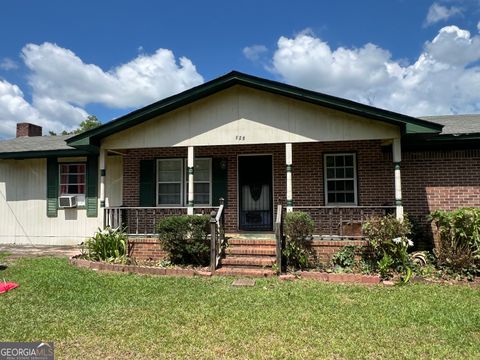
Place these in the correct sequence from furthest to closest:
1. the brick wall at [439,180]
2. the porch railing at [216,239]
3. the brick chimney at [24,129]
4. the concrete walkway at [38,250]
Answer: the brick chimney at [24,129]
the concrete walkway at [38,250]
the brick wall at [439,180]
the porch railing at [216,239]

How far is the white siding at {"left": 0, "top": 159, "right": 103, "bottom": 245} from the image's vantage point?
11922 millimetres

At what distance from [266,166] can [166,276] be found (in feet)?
15.2

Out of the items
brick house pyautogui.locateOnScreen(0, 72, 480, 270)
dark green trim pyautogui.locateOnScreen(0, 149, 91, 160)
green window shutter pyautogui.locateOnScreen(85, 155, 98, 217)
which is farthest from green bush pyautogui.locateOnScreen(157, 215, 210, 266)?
dark green trim pyautogui.locateOnScreen(0, 149, 91, 160)

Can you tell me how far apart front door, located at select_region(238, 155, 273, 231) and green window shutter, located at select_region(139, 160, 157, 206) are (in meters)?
2.63

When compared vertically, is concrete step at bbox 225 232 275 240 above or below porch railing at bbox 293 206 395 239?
below

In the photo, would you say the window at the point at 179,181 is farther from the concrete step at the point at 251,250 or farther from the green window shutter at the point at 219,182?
the concrete step at the point at 251,250

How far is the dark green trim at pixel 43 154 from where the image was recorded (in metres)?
11.4

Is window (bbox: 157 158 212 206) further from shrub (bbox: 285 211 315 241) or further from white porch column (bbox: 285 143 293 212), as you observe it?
shrub (bbox: 285 211 315 241)

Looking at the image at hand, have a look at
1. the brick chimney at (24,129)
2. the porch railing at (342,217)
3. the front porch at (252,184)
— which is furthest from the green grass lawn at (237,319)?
the brick chimney at (24,129)

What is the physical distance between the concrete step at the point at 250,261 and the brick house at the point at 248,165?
4.45ft

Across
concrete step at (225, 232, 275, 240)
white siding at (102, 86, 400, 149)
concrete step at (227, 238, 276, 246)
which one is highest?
white siding at (102, 86, 400, 149)

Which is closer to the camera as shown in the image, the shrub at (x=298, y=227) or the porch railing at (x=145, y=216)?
the shrub at (x=298, y=227)

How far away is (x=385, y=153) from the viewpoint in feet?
32.7

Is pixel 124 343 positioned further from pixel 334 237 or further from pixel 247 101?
pixel 247 101
